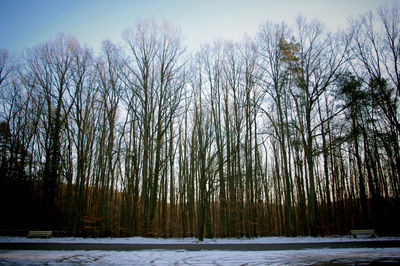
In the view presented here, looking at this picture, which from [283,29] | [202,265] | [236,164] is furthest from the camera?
[236,164]

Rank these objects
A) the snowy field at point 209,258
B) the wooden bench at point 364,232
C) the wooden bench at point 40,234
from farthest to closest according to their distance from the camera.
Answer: the wooden bench at point 40,234 < the wooden bench at point 364,232 < the snowy field at point 209,258

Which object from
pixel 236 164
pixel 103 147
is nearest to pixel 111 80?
pixel 103 147

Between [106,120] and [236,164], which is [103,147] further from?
[236,164]

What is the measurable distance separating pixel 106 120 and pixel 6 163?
281 inches

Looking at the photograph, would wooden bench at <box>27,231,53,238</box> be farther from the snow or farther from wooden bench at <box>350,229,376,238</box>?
wooden bench at <box>350,229,376,238</box>

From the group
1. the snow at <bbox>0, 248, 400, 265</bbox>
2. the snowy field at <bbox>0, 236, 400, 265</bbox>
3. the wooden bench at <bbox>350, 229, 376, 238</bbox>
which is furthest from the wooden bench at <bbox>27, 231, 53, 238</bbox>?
the wooden bench at <bbox>350, 229, 376, 238</bbox>

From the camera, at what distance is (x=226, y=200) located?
13352 millimetres

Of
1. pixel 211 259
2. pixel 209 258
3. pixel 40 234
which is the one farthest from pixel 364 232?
pixel 40 234

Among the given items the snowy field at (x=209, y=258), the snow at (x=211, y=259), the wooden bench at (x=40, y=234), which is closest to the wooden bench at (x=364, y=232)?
the snowy field at (x=209, y=258)

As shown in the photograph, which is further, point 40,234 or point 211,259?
point 40,234

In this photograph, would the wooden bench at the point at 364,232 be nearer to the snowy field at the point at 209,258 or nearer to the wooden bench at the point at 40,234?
the snowy field at the point at 209,258

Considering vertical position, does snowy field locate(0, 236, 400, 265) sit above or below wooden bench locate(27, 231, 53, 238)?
above

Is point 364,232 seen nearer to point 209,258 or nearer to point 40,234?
point 209,258

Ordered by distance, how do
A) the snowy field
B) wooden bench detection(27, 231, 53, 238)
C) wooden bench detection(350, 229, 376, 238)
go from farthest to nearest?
wooden bench detection(27, 231, 53, 238) → wooden bench detection(350, 229, 376, 238) → the snowy field
